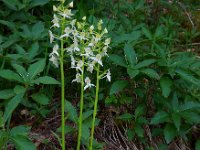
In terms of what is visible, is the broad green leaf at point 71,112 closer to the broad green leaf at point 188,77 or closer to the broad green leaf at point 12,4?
the broad green leaf at point 188,77

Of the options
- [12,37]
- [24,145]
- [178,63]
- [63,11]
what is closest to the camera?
[63,11]

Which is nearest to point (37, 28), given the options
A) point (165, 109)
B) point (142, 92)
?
point (142, 92)

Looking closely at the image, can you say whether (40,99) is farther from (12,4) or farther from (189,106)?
(12,4)

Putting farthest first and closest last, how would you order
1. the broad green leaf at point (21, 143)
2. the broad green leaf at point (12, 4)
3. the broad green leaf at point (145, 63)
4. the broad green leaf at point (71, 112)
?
1. the broad green leaf at point (12, 4)
2. the broad green leaf at point (145, 63)
3. the broad green leaf at point (71, 112)
4. the broad green leaf at point (21, 143)

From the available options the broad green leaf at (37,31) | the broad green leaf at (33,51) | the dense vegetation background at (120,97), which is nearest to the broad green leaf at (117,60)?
the dense vegetation background at (120,97)

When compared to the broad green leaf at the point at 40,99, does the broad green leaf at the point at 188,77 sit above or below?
above

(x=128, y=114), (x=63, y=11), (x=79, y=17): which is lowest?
(x=128, y=114)

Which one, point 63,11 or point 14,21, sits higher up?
point 14,21

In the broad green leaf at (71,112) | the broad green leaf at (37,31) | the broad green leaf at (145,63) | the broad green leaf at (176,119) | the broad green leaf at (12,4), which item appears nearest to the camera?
the broad green leaf at (71,112)

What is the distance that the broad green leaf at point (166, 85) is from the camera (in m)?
2.29

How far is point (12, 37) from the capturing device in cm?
274

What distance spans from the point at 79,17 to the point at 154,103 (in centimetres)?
97

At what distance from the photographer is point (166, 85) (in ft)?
7.69

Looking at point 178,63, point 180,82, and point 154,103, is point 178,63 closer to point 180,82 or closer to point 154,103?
point 180,82
